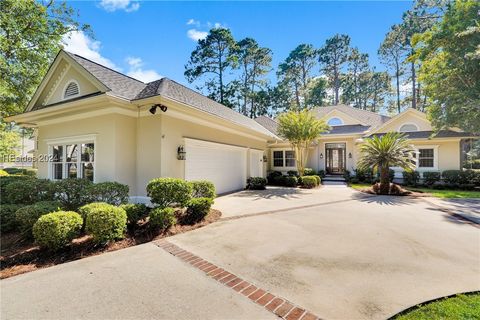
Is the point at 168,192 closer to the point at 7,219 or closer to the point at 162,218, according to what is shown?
the point at 162,218

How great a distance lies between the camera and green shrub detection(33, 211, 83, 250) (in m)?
4.39

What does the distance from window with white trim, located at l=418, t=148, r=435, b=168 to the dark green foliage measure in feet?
72.6

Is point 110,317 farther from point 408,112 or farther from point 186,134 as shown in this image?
point 408,112

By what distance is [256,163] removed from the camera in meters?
16.3

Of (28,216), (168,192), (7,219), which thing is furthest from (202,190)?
(7,219)

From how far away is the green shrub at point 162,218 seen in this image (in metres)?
5.66

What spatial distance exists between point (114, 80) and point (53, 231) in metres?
6.81

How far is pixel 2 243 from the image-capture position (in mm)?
5145

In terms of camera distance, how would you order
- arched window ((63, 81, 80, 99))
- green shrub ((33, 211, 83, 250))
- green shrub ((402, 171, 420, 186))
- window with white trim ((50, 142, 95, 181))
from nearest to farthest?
green shrub ((33, 211, 83, 250)) < window with white trim ((50, 142, 95, 181)) < arched window ((63, 81, 80, 99)) < green shrub ((402, 171, 420, 186))

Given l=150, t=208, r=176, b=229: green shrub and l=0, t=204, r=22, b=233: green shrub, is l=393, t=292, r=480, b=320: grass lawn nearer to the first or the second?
l=150, t=208, r=176, b=229: green shrub

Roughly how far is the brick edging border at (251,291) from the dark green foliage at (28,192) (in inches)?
194

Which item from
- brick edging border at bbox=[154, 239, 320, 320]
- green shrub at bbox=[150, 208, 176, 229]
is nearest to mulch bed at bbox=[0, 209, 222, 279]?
green shrub at bbox=[150, 208, 176, 229]

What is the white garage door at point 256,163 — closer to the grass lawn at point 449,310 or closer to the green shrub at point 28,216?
the green shrub at point 28,216

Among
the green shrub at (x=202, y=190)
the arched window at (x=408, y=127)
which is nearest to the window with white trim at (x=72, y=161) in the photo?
the green shrub at (x=202, y=190)
